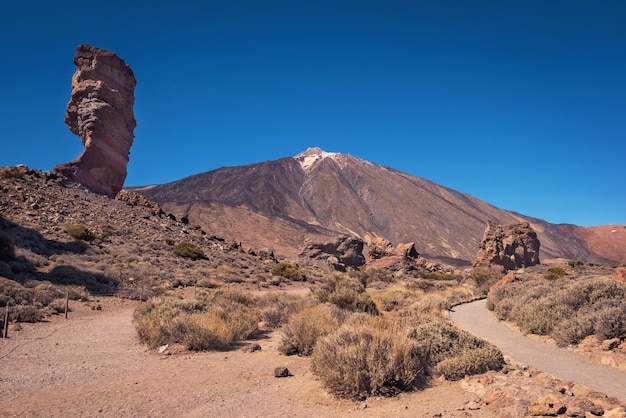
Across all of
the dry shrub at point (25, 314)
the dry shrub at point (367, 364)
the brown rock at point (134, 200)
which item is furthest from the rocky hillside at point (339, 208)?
the dry shrub at point (367, 364)

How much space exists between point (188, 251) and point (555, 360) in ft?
88.6

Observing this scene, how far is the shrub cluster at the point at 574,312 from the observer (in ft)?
26.4

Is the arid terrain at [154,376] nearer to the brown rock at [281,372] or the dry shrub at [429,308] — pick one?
the brown rock at [281,372]

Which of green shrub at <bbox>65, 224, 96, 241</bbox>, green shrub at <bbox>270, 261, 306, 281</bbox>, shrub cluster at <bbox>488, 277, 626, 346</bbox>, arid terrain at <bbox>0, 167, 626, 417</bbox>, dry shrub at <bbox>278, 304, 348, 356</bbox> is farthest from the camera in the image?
green shrub at <bbox>270, 261, 306, 281</bbox>

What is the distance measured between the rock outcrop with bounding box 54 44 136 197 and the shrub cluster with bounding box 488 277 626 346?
114ft

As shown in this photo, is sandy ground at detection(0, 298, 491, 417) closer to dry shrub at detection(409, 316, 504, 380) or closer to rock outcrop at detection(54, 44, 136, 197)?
dry shrub at detection(409, 316, 504, 380)

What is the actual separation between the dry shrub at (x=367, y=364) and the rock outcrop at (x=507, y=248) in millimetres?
38774

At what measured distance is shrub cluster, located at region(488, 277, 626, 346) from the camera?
804cm

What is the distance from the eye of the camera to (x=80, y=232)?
26359mm

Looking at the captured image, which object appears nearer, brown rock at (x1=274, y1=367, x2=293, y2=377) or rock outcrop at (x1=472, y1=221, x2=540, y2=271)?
brown rock at (x1=274, y1=367, x2=293, y2=377)

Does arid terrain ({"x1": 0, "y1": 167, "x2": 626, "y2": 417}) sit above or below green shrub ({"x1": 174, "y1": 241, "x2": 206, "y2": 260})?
below

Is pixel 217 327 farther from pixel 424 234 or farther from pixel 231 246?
pixel 424 234

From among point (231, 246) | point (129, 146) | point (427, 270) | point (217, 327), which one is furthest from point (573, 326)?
point (129, 146)

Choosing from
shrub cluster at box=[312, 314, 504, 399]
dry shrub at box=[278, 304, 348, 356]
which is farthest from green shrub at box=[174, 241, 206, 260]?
shrub cluster at box=[312, 314, 504, 399]
